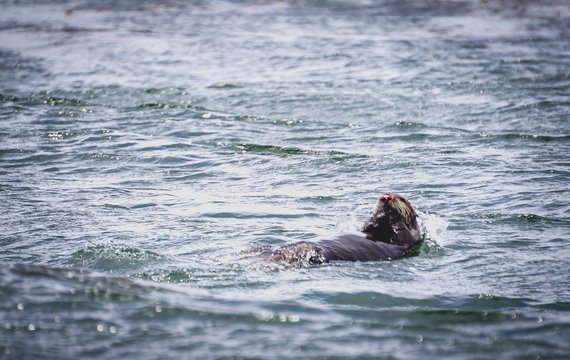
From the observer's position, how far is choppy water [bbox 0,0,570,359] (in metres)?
6.47

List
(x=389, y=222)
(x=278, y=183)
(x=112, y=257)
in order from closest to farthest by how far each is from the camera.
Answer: (x=112, y=257)
(x=389, y=222)
(x=278, y=183)

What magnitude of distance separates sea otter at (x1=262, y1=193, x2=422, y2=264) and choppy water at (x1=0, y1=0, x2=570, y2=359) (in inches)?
6.4

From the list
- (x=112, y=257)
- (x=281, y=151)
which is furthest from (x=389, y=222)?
(x=281, y=151)

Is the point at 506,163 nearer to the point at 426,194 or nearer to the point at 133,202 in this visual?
the point at 426,194

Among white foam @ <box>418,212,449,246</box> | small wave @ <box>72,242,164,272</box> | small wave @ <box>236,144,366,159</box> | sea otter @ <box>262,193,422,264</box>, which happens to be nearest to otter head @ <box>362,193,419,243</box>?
sea otter @ <box>262,193,422,264</box>

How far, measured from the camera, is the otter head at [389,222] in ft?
29.5

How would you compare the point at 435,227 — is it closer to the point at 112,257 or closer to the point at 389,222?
the point at 389,222

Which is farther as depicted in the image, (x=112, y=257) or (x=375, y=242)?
(x=375, y=242)

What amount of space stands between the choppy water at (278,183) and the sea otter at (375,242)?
0.16m

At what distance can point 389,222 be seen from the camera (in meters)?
9.05

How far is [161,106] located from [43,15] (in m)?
12.2

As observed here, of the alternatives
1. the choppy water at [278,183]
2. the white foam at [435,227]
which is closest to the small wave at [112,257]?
the choppy water at [278,183]

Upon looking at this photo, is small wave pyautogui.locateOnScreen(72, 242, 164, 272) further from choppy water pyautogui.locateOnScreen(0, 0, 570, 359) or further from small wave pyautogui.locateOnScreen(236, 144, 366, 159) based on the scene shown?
small wave pyautogui.locateOnScreen(236, 144, 366, 159)

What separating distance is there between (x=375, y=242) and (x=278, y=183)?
296 cm
